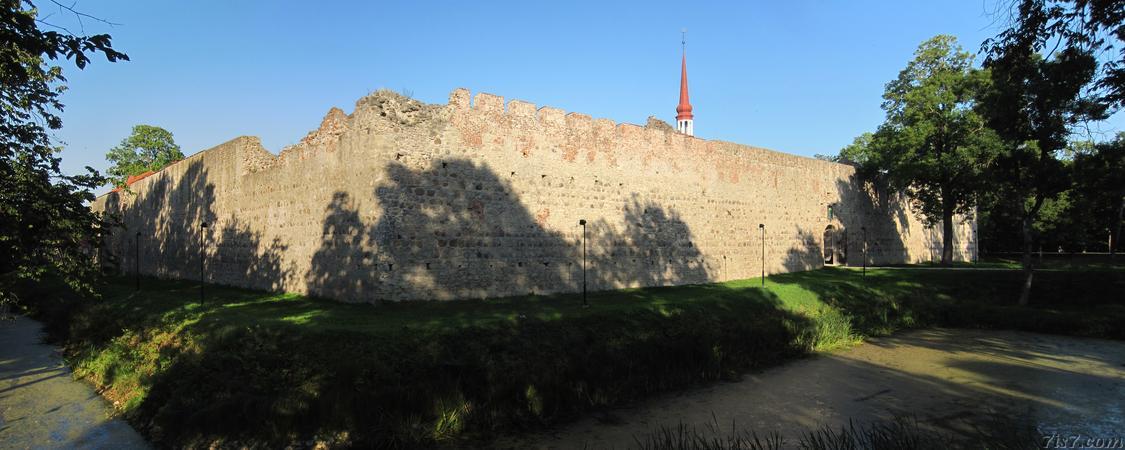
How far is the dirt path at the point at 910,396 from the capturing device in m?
8.41

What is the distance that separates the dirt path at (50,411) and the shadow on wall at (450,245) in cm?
451

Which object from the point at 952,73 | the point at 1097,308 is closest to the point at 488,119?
the point at 1097,308

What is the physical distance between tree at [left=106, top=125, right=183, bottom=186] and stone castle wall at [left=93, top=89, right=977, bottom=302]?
23179 mm

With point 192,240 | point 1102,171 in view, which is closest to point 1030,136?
point 1102,171

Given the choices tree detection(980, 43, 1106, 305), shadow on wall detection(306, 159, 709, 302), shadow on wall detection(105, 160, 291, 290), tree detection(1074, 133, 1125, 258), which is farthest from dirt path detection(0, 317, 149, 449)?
tree detection(1074, 133, 1125, 258)

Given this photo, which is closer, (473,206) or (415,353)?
(415,353)

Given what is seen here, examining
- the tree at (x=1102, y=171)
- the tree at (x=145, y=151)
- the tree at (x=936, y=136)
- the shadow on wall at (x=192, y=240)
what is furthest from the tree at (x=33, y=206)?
the tree at (x=145, y=151)

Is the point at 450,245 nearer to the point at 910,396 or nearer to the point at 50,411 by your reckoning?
the point at 50,411

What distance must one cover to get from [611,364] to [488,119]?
6.86 metres

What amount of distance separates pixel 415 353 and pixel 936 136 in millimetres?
23847

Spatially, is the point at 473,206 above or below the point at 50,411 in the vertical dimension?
above

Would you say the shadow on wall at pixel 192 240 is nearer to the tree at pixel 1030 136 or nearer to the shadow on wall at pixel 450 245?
the shadow on wall at pixel 450 245

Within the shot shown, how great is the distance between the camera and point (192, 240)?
68.3 ft

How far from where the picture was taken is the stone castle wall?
12773 millimetres
